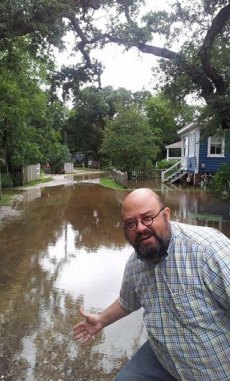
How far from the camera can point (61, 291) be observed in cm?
624

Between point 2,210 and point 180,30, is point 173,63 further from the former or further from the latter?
point 2,210

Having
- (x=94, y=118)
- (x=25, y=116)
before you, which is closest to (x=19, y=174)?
(x=25, y=116)

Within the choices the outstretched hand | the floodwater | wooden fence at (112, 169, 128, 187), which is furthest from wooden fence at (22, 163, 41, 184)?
the outstretched hand

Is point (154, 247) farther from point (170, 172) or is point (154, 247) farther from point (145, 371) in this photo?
A: point (170, 172)

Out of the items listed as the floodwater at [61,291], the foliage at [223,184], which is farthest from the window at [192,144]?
the floodwater at [61,291]

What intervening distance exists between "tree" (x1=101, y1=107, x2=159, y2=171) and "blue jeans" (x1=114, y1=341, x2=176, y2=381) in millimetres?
27392

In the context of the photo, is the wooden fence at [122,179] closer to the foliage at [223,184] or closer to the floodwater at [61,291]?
the foliage at [223,184]

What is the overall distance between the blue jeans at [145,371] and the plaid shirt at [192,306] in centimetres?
7

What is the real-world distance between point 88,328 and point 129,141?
27.3m

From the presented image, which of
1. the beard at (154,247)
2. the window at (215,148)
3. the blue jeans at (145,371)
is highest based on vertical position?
the window at (215,148)

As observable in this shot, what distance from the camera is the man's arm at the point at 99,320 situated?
2461 mm

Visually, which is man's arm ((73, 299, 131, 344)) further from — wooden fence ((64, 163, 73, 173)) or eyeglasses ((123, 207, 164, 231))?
wooden fence ((64, 163, 73, 173))

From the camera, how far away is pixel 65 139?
2029 inches

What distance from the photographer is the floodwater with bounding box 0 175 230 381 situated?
159 inches
